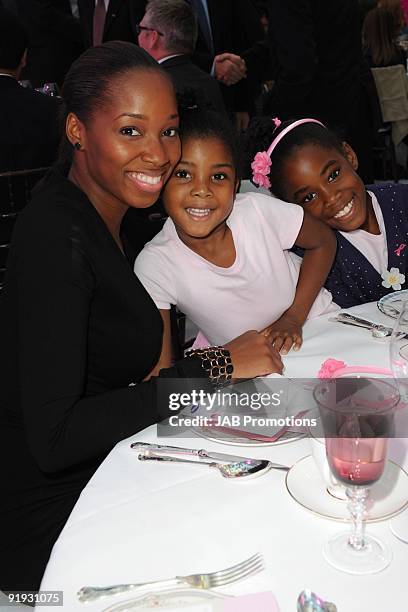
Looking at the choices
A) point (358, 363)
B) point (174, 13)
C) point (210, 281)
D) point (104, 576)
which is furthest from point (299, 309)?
point (174, 13)

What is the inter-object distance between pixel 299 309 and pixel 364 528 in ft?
3.36

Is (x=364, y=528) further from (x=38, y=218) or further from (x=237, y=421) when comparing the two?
(x=38, y=218)

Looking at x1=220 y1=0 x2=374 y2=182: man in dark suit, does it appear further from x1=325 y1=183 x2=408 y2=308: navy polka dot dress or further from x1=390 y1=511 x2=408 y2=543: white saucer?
x1=390 y1=511 x2=408 y2=543: white saucer

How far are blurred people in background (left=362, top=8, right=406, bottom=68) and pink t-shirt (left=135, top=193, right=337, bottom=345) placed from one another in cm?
428

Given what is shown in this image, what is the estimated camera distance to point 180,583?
81 centimetres

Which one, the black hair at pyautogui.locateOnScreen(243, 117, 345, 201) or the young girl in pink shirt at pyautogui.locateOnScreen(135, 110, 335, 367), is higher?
the black hair at pyautogui.locateOnScreen(243, 117, 345, 201)

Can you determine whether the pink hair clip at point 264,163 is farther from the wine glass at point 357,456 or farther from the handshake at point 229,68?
the handshake at point 229,68

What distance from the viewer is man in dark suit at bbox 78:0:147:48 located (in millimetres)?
4176

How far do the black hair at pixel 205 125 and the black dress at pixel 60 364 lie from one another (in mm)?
462

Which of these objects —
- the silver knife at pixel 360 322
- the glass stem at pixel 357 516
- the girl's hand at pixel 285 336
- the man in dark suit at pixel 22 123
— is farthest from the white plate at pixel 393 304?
the man in dark suit at pixel 22 123

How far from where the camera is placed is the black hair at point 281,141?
83.5 inches

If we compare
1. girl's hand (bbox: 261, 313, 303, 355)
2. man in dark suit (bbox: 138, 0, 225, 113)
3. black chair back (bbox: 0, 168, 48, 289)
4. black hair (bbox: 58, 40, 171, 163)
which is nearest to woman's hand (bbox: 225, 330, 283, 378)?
girl's hand (bbox: 261, 313, 303, 355)

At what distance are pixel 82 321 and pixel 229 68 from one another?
3.13 m

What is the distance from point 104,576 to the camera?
33.2 inches
